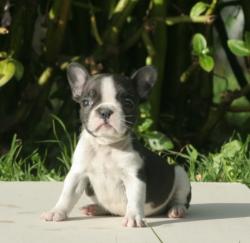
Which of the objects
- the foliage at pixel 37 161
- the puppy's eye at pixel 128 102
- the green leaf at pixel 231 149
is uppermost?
the puppy's eye at pixel 128 102

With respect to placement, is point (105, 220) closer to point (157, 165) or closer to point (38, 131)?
point (157, 165)

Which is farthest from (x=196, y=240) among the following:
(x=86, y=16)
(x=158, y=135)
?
(x=86, y=16)

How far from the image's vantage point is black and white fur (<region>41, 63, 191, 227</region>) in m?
4.05

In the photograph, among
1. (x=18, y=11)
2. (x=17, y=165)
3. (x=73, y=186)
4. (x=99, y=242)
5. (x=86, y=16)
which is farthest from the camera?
(x=86, y=16)

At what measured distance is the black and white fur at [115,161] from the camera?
159 inches

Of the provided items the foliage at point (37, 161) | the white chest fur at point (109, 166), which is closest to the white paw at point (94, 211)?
the white chest fur at point (109, 166)

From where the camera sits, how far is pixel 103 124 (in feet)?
13.1

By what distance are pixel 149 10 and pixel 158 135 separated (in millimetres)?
833

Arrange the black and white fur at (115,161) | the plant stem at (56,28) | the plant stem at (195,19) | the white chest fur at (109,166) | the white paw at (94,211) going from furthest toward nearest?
the plant stem at (56,28) → the plant stem at (195,19) → the white paw at (94,211) → the white chest fur at (109,166) → the black and white fur at (115,161)

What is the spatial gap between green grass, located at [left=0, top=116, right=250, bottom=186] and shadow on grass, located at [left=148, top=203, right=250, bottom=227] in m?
0.97

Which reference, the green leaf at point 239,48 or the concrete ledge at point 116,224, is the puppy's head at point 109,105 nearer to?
the concrete ledge at point 116,224

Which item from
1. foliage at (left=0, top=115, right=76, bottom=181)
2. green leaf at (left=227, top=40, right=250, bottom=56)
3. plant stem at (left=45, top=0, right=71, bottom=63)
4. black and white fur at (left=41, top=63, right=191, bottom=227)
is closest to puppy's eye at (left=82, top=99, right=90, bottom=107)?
black and white fur at (left=41, top=63, right=191, bottom=227)

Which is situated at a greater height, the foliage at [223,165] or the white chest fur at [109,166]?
the white chest fur at [109,166]

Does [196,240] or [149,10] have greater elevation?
[149,10]
